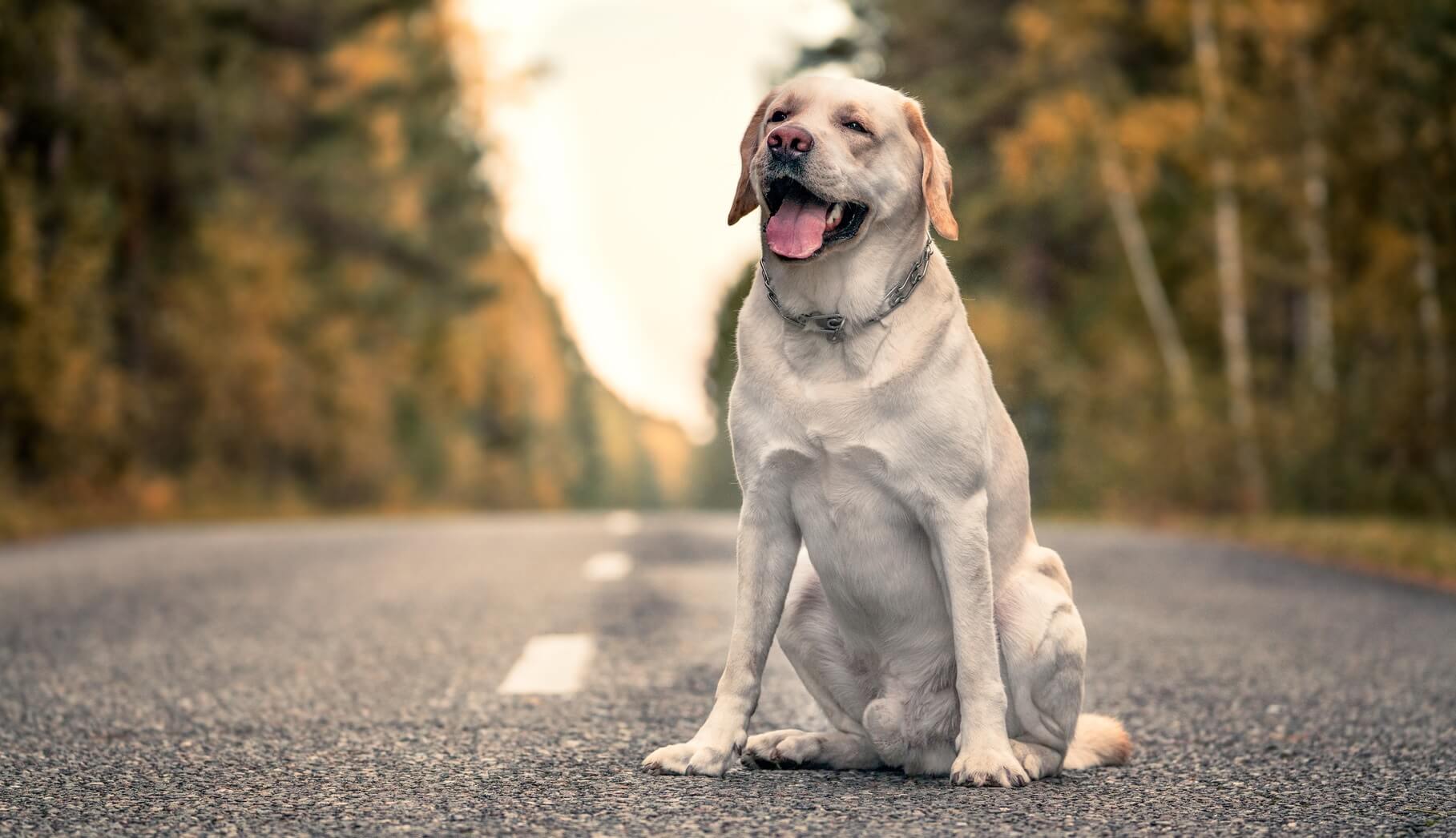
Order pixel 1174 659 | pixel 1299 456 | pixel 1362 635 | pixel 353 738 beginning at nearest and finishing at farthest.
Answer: pixel 353 738
pixel 1174 659
pixel 1362 635
pixel 1299 456

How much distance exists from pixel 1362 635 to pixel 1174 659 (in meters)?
1.26

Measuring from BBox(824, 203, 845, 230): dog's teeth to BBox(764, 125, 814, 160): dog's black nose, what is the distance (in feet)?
0.55

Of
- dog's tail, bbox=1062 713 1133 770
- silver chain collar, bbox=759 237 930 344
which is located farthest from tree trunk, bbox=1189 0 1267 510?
silver chain collar, bbox=759 237 930 344

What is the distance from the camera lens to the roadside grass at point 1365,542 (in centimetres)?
1038

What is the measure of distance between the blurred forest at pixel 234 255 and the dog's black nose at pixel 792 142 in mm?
12576

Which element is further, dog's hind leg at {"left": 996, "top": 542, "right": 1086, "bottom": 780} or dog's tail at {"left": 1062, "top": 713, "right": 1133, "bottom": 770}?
dog's tail at {"left": 1062, "top": 713, "right": 1133, "bottom": 770}

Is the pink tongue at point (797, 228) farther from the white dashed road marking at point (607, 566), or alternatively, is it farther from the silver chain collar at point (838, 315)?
the white dashed road marking at point (607, 566)

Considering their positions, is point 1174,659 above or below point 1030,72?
below

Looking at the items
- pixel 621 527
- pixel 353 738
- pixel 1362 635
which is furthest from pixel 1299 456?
pixel 353 738

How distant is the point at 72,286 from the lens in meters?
16.4

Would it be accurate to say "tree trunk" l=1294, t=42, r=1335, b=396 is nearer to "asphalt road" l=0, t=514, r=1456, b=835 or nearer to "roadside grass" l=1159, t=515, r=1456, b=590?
"roadside grass" l=1159, t=515, r=1456, b=590

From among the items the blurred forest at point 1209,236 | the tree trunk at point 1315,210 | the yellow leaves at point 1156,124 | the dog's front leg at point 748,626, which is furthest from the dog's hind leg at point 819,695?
the yellow leaves at point 1156,124

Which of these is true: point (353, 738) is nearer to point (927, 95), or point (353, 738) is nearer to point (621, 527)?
point (621, 527)

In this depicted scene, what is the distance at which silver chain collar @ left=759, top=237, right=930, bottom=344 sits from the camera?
3.89 m
